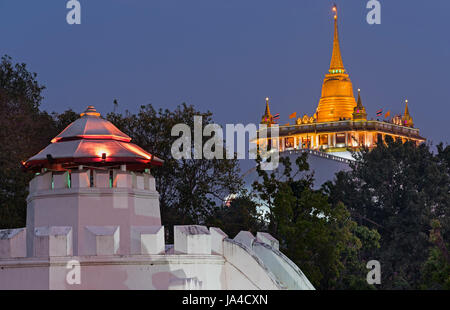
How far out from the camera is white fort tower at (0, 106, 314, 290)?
23.2 meters

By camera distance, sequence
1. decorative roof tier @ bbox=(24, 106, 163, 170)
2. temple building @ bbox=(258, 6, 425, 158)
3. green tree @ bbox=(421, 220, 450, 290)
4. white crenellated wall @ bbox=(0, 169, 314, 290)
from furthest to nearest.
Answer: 1. temple building @ bbox=(258, 6, 425, 158)
2. green tree @ bbox=(421, 220, 450, 290)
3. decorative roof tier @ bbox=(24, 106, 163, 170)
4. white crenellated wall @ bbox=(0, 169, 314, 290)

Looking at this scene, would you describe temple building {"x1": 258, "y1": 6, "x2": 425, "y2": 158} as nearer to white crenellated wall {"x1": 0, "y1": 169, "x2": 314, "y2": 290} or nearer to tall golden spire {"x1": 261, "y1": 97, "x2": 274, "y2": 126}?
tall golden spire {"x1": 261, "y1": 97, "x2": 274, "y2": 126}

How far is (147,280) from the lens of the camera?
2356 centimetres

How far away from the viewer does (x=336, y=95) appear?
135 meters

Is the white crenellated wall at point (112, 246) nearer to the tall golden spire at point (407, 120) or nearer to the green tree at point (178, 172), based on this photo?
the green tree at point (178, 172)

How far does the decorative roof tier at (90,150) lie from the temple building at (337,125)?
9250 cm

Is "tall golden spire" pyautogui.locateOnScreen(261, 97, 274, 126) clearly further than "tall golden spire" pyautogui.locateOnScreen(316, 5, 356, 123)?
No

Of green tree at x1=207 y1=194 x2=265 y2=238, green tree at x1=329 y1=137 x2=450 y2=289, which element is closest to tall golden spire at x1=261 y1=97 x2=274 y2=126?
green tree at x1=329 y1=137 x2=450 y2=289

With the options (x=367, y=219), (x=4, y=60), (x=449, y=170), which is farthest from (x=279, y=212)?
(x=449, y=170)

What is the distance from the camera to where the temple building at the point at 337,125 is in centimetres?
12325

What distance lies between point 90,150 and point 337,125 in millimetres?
102025

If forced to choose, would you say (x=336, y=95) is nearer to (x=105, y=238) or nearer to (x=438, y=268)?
(x=438, y=268)

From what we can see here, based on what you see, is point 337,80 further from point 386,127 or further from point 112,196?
point 112,196

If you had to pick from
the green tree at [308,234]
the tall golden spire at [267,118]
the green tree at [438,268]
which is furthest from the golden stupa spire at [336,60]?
the green tree at [438,268]
